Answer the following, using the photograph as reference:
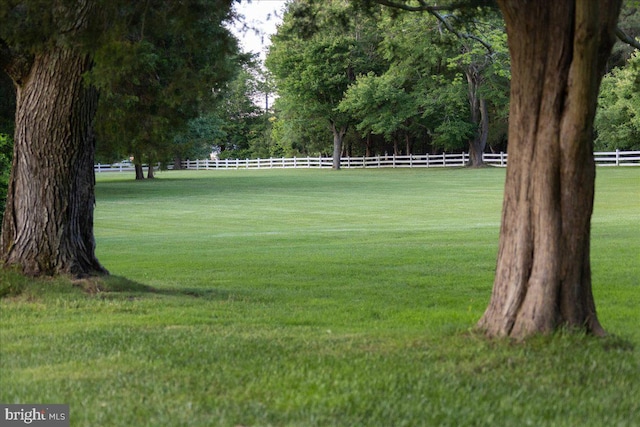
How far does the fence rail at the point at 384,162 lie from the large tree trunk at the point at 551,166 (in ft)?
176

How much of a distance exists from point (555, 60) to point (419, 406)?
3087mm

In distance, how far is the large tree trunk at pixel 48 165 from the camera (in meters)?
10.4

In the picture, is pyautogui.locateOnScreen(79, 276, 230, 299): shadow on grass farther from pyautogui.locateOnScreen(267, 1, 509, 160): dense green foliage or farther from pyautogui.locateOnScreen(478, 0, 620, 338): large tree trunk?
pyautogui.locateOnScreen(267, 1, 509, 160): dense green foliage

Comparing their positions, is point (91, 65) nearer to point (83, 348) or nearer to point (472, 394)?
point (83, 348)

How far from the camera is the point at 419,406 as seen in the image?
17.1 feet

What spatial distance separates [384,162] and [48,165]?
65.1 meters

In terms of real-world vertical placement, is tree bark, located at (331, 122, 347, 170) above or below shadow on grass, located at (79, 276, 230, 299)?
above

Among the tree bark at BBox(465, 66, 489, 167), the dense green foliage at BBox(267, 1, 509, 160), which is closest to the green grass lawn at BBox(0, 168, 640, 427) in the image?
the dense green foliage at BBox(267, 1, 509, 160)

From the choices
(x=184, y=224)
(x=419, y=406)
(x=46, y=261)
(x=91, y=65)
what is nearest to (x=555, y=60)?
(x=419, y=406)

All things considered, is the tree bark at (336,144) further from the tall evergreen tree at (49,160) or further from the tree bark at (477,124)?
the tall evergreen tree at (49,160)

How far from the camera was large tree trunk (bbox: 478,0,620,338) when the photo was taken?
6758mm

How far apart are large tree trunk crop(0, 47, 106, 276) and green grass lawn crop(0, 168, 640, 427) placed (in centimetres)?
42

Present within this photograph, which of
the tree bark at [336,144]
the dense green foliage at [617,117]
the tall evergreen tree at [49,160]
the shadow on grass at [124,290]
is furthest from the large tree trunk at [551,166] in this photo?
the tree bark at [336,144]

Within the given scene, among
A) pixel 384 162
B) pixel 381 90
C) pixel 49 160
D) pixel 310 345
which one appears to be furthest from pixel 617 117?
pixel 310 345
